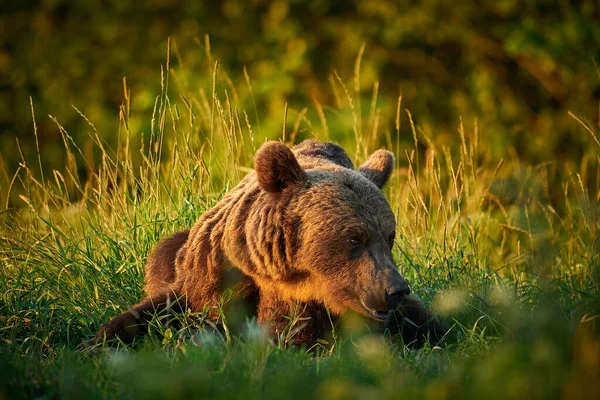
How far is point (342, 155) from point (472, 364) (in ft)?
6.32

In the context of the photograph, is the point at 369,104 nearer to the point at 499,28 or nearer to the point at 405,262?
the point at 499,28

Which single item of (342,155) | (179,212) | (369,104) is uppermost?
(342,155)

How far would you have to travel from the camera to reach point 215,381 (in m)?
2.90

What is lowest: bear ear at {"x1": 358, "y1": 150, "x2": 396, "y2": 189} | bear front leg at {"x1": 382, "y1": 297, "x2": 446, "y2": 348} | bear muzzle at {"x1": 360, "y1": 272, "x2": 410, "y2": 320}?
bear front leg at {"x1": 382, "y1": 297, "x2": 446, "y2": 348}

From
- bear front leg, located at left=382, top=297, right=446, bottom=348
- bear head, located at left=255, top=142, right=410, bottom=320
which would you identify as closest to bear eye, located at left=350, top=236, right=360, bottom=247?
bear head, located at left=255, top=142, right=410, bottom=320

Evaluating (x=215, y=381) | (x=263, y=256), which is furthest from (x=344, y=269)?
(x=215, y=381)

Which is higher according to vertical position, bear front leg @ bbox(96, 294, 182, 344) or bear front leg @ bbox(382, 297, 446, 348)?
bear front leg @ bbox(96, 294, 182, 344)

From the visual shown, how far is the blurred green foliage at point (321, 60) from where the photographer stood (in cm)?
1330

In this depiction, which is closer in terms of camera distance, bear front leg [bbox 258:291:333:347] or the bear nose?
the bear nose

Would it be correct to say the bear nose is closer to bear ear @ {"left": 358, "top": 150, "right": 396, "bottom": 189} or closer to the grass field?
the grass field

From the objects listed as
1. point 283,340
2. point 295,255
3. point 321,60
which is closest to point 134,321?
point 283,340

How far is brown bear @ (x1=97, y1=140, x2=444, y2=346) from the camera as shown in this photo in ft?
13.1

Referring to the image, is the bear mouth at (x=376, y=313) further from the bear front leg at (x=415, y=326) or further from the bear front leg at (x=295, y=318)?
the bear front leg at (x=415, y=326)

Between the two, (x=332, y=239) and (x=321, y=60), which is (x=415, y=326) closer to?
(x=332, y=239)
